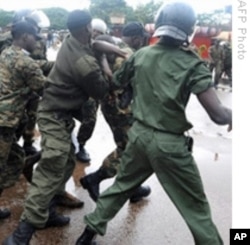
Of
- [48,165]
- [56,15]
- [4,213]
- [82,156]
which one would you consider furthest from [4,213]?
[56,15]

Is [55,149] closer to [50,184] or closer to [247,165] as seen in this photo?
[50,184]

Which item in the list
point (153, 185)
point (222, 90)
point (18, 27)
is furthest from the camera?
point (222, 90)

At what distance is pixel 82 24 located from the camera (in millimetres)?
3545

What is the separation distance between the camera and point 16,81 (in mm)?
3779

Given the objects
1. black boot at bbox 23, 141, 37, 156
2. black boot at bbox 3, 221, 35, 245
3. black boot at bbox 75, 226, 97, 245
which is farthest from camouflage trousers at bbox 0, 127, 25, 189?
black boot at bbox 23, 141, 37, 156

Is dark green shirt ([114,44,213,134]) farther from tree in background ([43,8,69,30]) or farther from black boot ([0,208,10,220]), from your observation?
tree in background ([43,8,69,30])

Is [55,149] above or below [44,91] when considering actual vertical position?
below

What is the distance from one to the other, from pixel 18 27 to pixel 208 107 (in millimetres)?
1886

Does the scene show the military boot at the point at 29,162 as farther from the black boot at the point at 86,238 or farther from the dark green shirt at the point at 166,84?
the dark green shirt at the point at 166,84

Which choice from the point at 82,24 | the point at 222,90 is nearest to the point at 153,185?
the point at 82,24

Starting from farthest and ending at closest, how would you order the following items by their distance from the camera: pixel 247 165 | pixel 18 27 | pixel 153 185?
pixel 153 185, pixel 18 27, pixel 247 165

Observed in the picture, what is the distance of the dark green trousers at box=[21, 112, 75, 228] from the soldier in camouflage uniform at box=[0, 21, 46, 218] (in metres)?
0.33

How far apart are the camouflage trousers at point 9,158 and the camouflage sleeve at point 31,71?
48cm

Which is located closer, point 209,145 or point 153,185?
point 153,185
